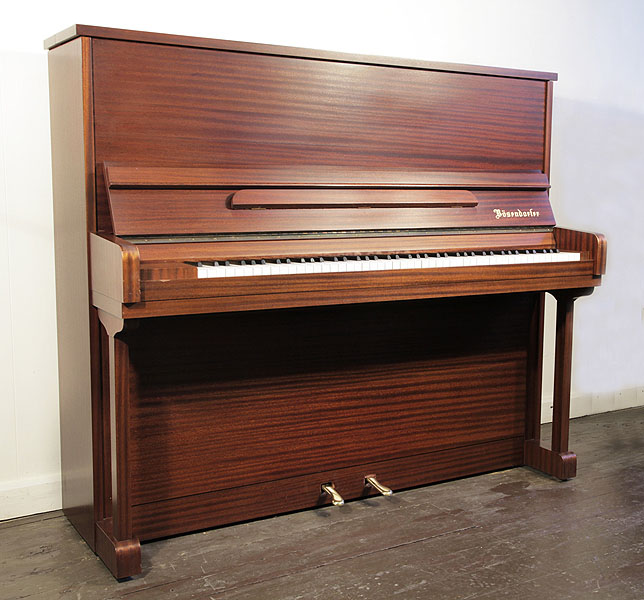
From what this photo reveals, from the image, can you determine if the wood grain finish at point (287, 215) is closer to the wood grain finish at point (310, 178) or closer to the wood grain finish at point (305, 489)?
the wood grain finish at point (310, 178)

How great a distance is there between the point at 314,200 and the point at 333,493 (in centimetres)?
91

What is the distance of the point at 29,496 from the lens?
2564mm

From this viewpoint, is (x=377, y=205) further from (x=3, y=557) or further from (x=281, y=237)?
(x=3, y=557)

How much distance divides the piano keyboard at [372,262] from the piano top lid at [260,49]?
2.03 feet

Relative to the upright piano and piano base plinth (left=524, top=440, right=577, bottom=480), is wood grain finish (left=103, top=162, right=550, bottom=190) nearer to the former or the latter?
the upright piano

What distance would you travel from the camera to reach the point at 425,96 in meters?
2.65

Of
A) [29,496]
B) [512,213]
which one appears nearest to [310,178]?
[512,213]

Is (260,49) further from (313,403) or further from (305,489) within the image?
(305,489)

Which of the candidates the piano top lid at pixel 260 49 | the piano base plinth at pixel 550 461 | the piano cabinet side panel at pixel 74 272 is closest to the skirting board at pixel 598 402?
the piano base plinth at pixel 550 461

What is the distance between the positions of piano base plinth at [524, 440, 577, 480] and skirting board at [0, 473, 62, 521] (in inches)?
65.4

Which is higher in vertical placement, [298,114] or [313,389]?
[298,114]

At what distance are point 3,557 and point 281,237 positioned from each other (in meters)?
1.18

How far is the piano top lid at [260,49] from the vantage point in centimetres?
214

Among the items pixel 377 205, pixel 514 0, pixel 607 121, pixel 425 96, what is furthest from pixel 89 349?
pixel 607 121
